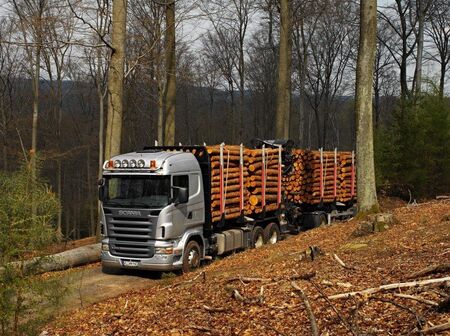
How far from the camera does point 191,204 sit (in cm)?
1231

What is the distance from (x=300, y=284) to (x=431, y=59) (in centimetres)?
3878

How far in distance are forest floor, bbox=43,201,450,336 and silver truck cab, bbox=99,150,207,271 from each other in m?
1.08

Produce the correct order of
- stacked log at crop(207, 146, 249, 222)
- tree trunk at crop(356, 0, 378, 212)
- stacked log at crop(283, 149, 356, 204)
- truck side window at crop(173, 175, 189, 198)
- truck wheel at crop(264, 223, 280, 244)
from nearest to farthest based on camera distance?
truck side window at crop(173, 175, 189, 198)
tree trunk at crop(356, 0, 378, 212)
stacked log at crop(207, 146, 249, 222)
truck wheel at crop(264, 223, 280, 244)
stacked log at crop(283, 149, 356, 204)

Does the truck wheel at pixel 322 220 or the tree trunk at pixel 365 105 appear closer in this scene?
the tree trunk at pixel 365 105

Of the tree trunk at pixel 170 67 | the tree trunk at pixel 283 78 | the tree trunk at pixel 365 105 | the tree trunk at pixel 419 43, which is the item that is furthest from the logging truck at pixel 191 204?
the tree trunk at pixel 419 43

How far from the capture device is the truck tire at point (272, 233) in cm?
1586

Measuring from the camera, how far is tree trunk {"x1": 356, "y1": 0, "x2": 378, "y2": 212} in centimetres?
1283

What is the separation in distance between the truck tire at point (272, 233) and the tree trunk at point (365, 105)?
12.1ft

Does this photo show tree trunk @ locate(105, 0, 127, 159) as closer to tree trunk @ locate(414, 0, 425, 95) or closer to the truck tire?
the truck tire

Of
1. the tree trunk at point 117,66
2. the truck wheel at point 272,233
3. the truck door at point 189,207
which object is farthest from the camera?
the truck wheel at point 272,233

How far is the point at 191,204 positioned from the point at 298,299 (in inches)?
243

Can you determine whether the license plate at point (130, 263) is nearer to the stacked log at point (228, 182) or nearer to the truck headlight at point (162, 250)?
the truck headlight at point (162, 250)

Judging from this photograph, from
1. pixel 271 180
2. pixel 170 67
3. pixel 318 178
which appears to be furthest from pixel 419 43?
pixel 271 180

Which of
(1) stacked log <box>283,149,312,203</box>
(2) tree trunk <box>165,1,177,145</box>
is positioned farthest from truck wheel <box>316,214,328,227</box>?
(2) tree trunk <box>165,1,177,145</box>
